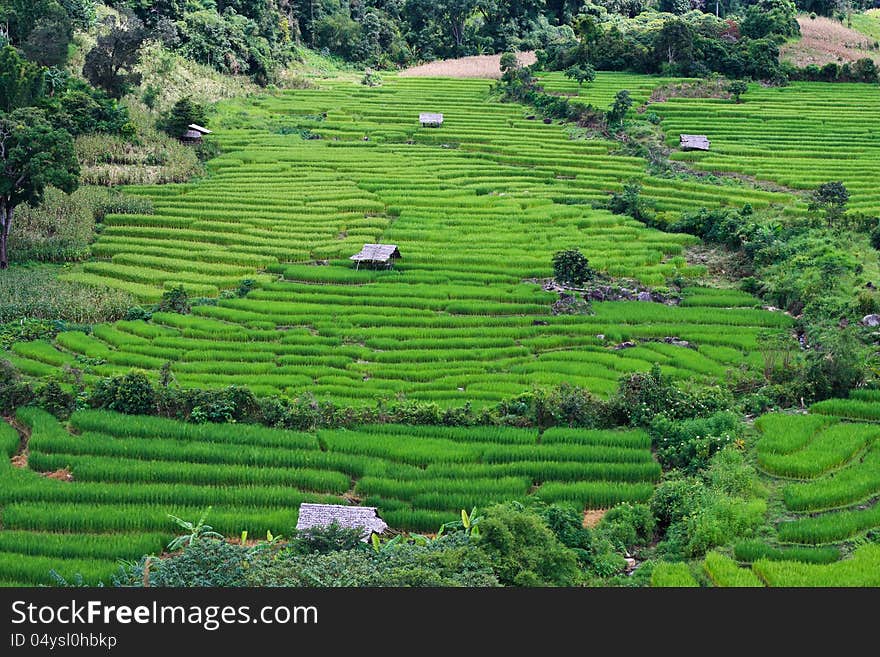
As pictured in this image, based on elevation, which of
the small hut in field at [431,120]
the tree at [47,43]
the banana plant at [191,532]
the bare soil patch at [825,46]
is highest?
the tree at [47,43]

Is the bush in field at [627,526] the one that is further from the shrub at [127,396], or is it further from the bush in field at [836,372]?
the shrub at [127,396]

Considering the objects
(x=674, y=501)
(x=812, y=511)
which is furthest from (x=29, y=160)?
(x=812, y=511)

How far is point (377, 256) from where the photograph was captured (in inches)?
1158

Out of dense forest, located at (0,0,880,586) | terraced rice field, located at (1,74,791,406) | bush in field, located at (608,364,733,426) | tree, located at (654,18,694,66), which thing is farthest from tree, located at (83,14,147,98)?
bush in field, located at (608,364,733,426)

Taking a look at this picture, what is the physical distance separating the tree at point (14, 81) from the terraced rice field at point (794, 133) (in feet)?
79.0

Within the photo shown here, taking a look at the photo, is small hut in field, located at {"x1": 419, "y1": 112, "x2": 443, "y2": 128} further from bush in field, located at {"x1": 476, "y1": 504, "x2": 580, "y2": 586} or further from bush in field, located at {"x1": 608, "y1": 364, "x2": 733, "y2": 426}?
bush in field, located at {"x1": 476, "y1": 504, "x2": 580, "y2": 586}

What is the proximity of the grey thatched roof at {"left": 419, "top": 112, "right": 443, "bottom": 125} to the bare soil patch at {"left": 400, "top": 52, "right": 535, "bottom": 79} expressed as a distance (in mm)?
11892

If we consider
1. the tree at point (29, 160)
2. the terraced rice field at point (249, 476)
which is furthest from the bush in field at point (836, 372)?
the tree at point (29, 160)

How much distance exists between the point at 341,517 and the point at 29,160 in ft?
56.9

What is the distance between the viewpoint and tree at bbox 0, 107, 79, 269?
28.1m

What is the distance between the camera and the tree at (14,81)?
33344mm

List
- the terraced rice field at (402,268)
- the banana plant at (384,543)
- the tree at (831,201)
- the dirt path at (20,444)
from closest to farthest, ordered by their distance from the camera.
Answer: the banana plant at (384,543)
the dirt path at (20,444)
the terraced rice field at (402,268)
the tree at (831,201)

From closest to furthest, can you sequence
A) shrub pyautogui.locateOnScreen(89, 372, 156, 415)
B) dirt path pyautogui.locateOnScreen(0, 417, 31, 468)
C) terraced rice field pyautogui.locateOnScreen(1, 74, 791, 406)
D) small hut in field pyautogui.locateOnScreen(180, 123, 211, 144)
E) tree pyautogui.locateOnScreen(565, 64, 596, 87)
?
dirt path pyautogui.locateOnScreen(0, 417, 31, 468) < shrub pyautogui.locateOnScreen(89, 372, 156, 415) < terraced rice field pyautogui.locateOnScreen(1, 74, 791, 406) < small hut in field pyautogui.locateOnScreen(180, 123, 211, 144) < tree pyautogui.locateOnScreen(565, 64, 596, 87)

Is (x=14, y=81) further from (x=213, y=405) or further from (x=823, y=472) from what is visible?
(x=823, y=472)
